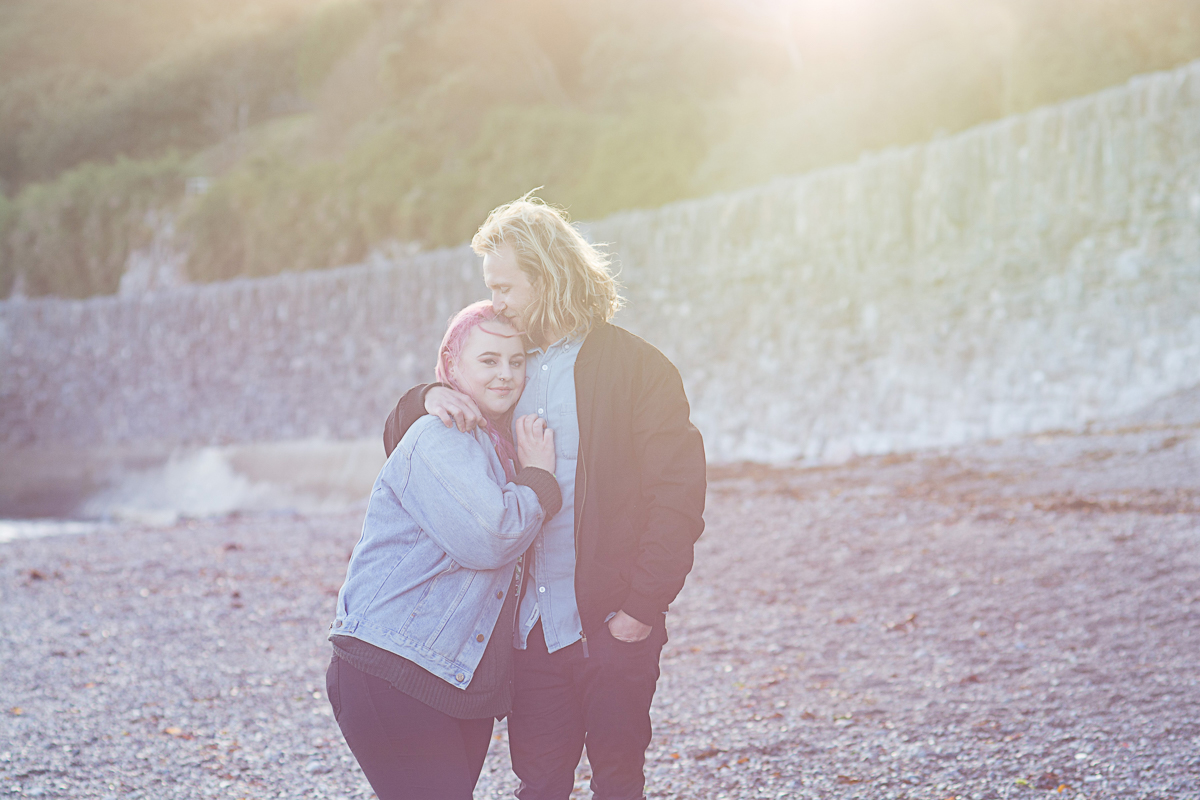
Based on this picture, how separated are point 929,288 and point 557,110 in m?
16.0

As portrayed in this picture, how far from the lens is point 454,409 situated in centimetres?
183

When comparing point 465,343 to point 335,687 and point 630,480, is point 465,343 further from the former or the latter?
point 335,687

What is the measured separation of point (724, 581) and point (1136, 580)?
2101 millimetres

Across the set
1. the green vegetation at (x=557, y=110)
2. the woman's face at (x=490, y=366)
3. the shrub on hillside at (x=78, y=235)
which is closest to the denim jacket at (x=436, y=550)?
the woman's face at (x=490, y=366)

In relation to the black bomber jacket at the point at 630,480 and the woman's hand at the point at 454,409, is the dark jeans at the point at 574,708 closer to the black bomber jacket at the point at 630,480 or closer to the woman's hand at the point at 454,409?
the black bomber jacket at the point at 630,480

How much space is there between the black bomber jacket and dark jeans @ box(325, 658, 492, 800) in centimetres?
39

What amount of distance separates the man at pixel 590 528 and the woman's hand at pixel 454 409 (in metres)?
0.04

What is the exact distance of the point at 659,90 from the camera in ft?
79.1

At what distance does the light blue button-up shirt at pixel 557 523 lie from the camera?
1964mm

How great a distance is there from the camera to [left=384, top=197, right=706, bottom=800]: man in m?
1.95

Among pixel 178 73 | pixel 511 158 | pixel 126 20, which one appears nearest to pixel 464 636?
pixel 511 158

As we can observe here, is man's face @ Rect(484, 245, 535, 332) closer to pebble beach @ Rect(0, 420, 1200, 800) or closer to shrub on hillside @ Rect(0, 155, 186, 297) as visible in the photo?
pebble beach @ Rect(0, 420, 1200, 800)

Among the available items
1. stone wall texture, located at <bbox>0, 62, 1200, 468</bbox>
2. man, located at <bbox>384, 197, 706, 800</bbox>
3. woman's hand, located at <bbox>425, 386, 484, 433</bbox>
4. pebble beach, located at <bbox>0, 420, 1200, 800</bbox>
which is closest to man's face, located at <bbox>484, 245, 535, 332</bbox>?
man, located at <bbox>384, 197, 706, 800</bbox>

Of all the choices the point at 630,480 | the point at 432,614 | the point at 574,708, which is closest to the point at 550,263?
the point at 630,480
